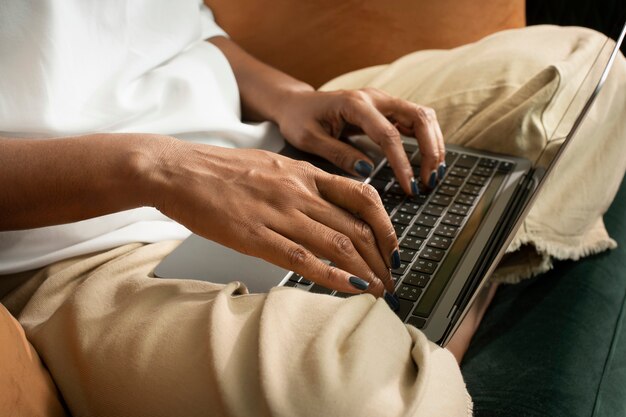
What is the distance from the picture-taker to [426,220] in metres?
0.83

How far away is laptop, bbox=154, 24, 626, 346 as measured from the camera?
2.27 ft

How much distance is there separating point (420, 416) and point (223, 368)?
0.14 metres

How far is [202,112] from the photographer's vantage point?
943 millimetres

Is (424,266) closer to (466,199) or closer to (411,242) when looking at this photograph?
(411,242)

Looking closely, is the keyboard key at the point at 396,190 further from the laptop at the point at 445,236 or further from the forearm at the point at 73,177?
the forearm at the point at 73,177

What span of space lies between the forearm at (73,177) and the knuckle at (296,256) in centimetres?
14

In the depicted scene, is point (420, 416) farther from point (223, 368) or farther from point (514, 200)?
point (514, 200)

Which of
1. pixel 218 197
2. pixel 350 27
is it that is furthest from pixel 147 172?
pixel 350 27

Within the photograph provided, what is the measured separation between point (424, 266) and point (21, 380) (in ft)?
1.19

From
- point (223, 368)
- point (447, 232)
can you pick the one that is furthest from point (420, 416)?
point (447, 232)

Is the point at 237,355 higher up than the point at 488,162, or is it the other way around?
the point at 237,355

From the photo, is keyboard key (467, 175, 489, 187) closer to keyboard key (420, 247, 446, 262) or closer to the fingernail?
the fingernail

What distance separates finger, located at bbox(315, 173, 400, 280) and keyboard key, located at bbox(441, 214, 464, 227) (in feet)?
0.52

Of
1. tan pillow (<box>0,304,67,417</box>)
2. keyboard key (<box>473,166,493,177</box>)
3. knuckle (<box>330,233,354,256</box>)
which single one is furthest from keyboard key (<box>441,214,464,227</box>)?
tan pillow (<box>0,304,67,417</box>)
